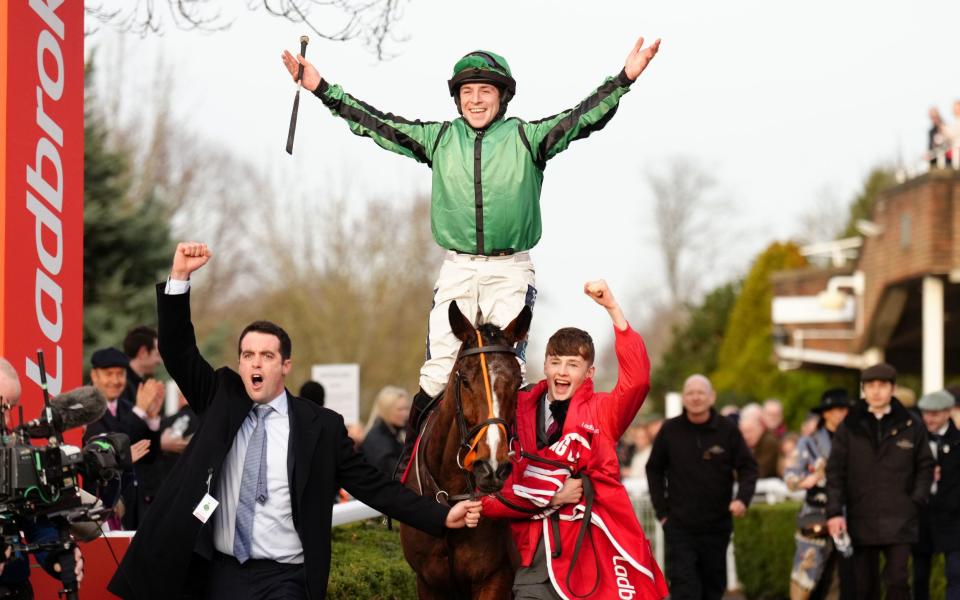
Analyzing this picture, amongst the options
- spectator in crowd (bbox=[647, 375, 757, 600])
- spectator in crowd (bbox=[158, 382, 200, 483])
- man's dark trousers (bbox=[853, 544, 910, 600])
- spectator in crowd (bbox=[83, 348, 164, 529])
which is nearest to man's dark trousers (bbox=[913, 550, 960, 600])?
man's dark trousers (bbox=[853, 544, 910, 600])

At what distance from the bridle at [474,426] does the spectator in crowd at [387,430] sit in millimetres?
5191

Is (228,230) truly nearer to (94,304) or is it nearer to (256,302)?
(256,302)

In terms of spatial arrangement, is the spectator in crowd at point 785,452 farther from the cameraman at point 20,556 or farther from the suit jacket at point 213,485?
the cameraman at point 20,556

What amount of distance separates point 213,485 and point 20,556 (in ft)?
2.66

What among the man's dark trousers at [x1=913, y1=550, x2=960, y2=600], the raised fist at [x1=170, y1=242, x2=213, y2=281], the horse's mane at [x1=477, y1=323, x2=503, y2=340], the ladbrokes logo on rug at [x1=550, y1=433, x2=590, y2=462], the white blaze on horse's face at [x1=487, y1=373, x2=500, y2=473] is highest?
the raised fist at [x1=170, y1=242, x2=213, y2=281]

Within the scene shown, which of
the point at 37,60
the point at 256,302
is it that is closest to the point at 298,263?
the point at 256,302

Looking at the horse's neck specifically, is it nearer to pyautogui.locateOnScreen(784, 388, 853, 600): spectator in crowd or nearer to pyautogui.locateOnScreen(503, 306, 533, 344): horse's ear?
pyautogui.locateOnScreen(503, 306, 533, 344): horse's ear

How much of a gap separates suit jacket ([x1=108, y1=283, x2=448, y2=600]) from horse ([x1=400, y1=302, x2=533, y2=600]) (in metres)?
0.38

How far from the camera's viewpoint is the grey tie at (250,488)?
608 centimetres

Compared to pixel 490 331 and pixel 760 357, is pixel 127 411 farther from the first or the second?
pixel 760 357

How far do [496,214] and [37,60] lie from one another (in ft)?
8.03

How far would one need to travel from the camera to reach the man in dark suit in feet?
19.5

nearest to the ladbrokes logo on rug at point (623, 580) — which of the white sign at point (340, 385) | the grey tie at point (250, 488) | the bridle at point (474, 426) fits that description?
the bridle at point (474, 426)

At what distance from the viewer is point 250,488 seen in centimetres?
614
